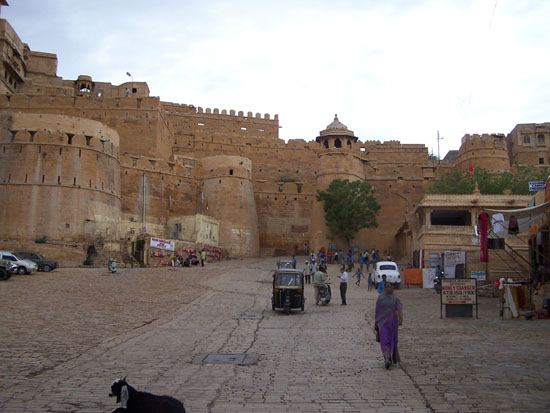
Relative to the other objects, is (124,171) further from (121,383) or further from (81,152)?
(121,383)

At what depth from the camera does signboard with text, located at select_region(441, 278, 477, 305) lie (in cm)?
1183

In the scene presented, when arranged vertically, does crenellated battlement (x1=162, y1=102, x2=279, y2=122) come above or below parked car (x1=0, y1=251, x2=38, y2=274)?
above

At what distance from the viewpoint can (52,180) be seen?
3058cm

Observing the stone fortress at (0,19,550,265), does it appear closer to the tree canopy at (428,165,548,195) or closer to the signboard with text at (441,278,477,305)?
the tree canopy at (428,165,548,195)

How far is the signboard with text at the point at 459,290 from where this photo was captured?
11828mm

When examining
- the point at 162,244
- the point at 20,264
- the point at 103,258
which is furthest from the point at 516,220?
the point at 103,258

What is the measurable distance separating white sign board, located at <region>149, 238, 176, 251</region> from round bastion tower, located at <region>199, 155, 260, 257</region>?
865cm

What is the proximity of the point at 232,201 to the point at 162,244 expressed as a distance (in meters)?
11.4

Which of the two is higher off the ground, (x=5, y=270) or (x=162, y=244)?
(x=162, y=244)

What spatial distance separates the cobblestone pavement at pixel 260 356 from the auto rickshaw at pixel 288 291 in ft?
0.78

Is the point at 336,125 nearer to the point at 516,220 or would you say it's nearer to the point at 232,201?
the point at 232,201

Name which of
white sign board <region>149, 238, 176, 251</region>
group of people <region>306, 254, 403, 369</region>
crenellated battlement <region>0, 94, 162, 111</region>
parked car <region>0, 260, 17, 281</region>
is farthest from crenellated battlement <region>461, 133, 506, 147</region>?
group of people <region>306, 254, 403, 369</region>

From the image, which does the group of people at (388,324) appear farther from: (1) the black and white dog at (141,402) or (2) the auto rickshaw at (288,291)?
(2) the auto rickshaw at (288,291)

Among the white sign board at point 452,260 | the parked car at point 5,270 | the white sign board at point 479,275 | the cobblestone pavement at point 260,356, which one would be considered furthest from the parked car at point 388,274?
the parked car at point 5,270
